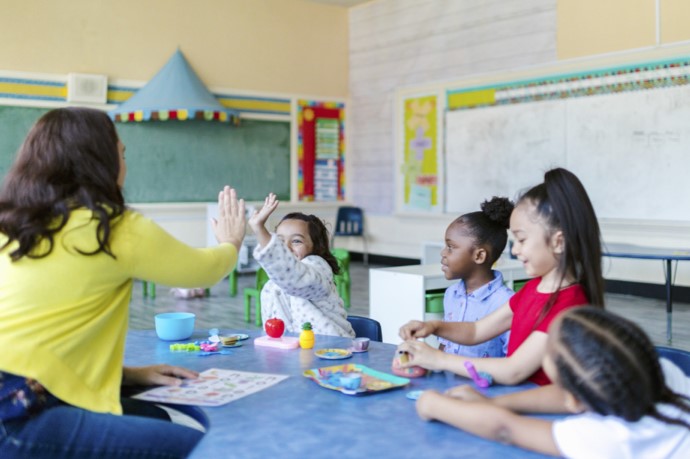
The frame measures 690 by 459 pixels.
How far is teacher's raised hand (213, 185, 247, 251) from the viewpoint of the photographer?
1.69 meters

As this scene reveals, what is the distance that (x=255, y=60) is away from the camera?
8633 mm

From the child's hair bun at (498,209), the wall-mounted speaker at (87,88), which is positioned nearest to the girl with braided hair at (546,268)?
the child's hair bun at (498,209)

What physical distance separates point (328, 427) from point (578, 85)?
19.6ft

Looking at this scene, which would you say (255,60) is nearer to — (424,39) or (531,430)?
(424,39)

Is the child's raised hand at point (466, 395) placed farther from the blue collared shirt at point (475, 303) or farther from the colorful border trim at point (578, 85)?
the colorful border trim at point (578, 85)

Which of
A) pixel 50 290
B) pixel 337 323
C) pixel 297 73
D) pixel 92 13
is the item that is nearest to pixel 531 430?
pixel 50 290

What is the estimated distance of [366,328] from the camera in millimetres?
2414

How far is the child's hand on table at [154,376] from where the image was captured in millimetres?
1588

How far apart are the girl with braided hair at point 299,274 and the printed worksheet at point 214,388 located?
422 mm

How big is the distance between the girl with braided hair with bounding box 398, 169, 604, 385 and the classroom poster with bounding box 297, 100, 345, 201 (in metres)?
7.52

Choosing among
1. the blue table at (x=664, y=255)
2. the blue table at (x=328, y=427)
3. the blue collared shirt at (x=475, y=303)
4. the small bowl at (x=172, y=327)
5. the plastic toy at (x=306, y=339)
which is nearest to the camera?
the blue table at (x=328, y=427)

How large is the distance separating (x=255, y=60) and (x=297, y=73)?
1.89 ft

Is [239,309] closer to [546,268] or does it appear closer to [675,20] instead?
[675,20]

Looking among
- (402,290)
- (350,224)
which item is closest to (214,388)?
(402,290)
